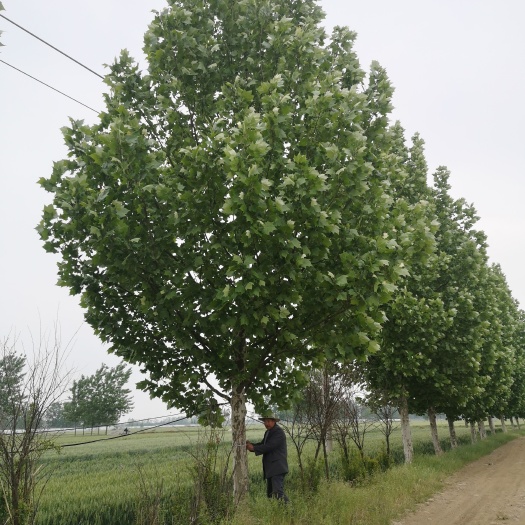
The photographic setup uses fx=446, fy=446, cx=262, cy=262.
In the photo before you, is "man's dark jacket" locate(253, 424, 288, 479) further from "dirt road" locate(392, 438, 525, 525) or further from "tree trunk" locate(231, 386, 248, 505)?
"dirt road" locate(392, 438, 525, 525)

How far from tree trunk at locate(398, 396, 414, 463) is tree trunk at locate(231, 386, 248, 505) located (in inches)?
427

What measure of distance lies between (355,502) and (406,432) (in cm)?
885

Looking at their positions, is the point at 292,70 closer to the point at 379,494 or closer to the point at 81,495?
the point at 379,494

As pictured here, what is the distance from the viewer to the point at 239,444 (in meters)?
7.63

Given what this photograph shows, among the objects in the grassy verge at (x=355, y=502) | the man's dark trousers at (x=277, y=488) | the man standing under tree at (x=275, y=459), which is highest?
the man standing under tree at (x=275, y=459)

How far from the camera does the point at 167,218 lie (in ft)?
22.4

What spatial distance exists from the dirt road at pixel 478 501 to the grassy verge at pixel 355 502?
322 millimetres

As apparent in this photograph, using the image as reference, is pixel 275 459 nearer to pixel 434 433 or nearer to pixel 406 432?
pixel 406 432

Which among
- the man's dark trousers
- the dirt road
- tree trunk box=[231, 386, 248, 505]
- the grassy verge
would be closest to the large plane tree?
tree trunk box=[231, 386, 248, 505]

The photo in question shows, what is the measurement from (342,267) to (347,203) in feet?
3.35

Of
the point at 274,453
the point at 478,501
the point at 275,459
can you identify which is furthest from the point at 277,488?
the point at 478,501

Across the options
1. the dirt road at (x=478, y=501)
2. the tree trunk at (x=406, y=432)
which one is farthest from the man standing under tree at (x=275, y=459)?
the tree trunk at (x=406, y=432)

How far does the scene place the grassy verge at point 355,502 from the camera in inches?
291

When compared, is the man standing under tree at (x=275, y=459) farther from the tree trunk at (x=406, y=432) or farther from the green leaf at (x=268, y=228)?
the tree trunk at (x=406, y=432)
